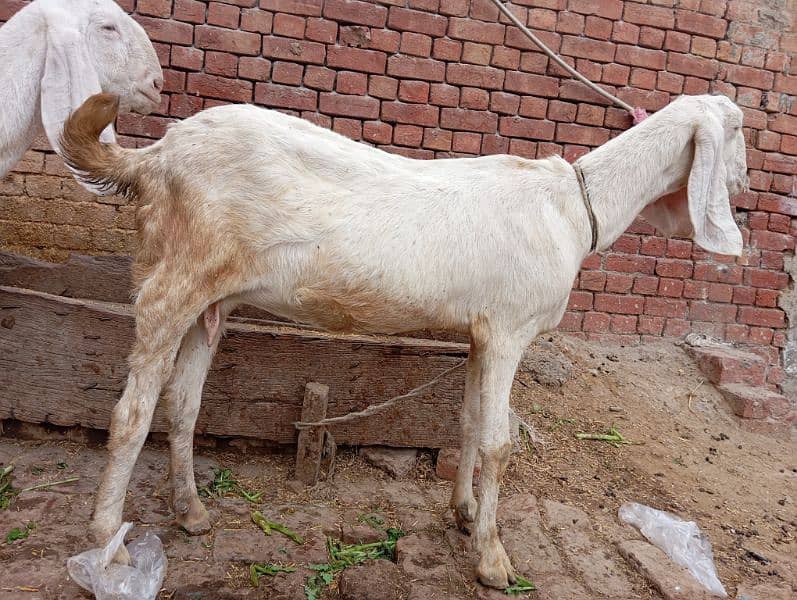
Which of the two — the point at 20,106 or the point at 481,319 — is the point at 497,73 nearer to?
the point at 481,319

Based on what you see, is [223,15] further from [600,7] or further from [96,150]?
[600,7]

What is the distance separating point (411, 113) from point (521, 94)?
868 millimetres

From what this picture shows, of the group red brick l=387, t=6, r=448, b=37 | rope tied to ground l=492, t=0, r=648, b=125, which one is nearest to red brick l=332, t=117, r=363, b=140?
red brick l=387, t=6, r=448, b=37

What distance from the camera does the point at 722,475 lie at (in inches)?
158

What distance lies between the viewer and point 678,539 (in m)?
3.08

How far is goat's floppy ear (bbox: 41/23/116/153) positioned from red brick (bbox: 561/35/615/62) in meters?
3.42

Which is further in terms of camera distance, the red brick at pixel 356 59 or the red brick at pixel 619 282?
the red brick at pixel 619 282

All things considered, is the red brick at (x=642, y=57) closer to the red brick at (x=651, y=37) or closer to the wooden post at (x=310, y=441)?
the red brick at (x=651, y=37)

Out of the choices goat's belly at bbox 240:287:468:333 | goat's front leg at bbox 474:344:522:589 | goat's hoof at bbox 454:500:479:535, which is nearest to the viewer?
goat's belly at bbox 240:287:468:333

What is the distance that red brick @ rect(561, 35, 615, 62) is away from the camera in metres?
4.79

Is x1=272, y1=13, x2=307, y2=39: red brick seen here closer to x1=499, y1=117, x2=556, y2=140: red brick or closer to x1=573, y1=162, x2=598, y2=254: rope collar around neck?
x1=499, y1=117, x2=556, y2=140: red brick

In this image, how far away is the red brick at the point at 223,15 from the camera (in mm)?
4340

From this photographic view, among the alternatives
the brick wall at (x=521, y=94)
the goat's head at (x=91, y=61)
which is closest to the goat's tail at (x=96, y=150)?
the goat's head at (x=91, y=61)

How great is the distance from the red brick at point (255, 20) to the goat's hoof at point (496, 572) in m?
3.70
